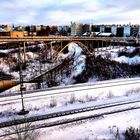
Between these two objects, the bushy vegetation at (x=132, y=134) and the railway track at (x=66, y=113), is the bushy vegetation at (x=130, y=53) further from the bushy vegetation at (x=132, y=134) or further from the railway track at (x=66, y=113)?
the bushy vegetation at (x=132, y=134)

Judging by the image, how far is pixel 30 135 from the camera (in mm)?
11133

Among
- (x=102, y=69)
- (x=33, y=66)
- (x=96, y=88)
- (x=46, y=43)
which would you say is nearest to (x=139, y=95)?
(x=96, y=88)

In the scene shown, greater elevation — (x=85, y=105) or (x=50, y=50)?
(x=50, y=50)

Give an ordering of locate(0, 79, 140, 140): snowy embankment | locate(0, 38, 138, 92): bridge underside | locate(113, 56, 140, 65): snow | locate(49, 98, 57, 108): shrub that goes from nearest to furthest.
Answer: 1. locate(0, 79, 140, 140): snowy embankment
2. locate(49, 98, 57, 108): shrub
3. locate(0, 38, 138, 92): bridge underside
4. locate(113, 56, 140, 65): snow

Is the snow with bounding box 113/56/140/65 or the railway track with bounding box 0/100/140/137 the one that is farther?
the snow with bounding box 113/56/140/65

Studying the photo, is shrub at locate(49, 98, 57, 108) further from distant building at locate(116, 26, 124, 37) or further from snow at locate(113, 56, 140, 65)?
distant building at locate(116, 26, 124, 37)

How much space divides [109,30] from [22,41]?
238ft

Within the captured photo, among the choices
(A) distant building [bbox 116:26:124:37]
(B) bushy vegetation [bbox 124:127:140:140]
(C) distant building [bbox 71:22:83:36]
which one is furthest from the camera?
(C) distant building [bbox 71:22:83:36]

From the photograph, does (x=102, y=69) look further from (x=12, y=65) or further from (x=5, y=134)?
(x=5, y=134)

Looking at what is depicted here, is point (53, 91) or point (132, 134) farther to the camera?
point (53, 91)

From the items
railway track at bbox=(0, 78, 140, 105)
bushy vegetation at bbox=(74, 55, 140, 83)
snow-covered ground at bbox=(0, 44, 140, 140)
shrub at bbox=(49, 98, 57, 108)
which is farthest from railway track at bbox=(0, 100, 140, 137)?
bushy vegetation at bbox=(74, 55, 140, 83)

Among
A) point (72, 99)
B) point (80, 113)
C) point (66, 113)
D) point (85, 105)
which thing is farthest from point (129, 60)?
point (66, 113)

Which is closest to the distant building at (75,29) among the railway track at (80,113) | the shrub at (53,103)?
the shrub at (53,103)

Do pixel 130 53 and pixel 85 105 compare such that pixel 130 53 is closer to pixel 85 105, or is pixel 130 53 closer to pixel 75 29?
pixel 85 105
